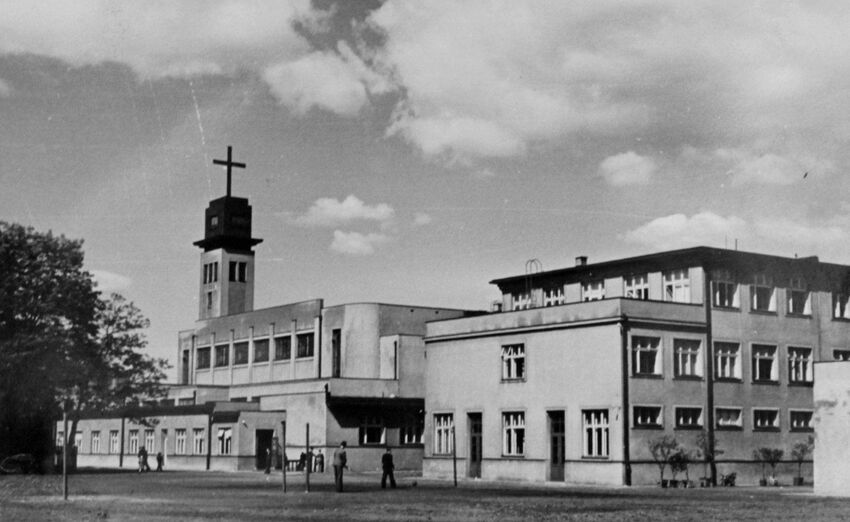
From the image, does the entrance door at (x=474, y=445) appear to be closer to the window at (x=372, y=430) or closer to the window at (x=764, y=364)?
the window at (x=372, y=430)

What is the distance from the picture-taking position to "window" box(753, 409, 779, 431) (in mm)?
53281

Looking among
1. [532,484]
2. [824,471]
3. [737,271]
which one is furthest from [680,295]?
[824,471]

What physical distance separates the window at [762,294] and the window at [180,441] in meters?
36.2

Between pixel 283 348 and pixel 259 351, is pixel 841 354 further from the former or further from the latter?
pixel 259 351

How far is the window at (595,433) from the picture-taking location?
49406mm

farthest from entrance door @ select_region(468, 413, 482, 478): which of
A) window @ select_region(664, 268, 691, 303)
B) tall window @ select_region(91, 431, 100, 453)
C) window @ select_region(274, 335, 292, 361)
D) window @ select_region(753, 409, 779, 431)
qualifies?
tall window @ select_region(91, 431, 100, 453)

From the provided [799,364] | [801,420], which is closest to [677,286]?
[799,364]

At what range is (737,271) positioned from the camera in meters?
54.1

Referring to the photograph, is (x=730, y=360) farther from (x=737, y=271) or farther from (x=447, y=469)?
(x=447, y=469)

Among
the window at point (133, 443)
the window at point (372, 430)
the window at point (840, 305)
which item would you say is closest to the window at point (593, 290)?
the window at point (840, 305)

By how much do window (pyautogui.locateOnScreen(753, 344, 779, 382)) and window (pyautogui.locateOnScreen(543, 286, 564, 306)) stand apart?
10.6 meters

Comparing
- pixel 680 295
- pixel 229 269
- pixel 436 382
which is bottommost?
pixel 436 382

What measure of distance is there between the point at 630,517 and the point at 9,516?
13.6 meters

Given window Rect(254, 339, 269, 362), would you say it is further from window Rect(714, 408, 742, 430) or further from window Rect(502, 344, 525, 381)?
window Rect(714, 408, 742, 430)
